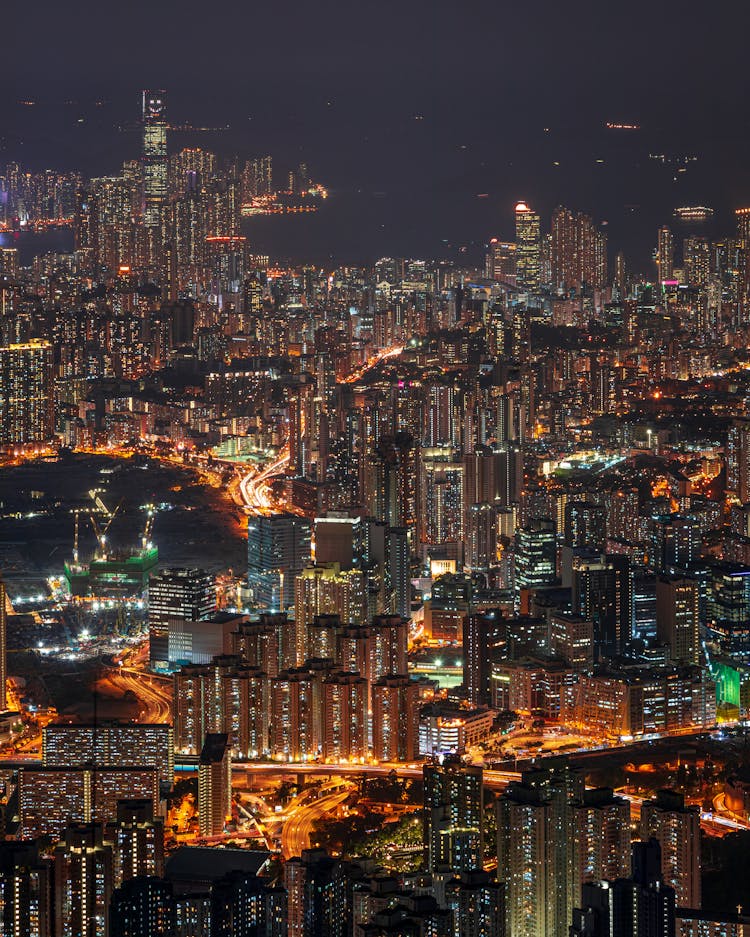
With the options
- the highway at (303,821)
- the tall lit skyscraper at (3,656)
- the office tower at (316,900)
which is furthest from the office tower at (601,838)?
the tall lit skyscraper at (3,656)

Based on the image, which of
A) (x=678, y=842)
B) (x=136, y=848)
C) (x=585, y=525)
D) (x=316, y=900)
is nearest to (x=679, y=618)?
(x=585, y=525)

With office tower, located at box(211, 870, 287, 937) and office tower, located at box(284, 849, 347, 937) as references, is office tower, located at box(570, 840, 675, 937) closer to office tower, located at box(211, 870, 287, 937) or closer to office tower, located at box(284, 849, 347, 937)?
office tower, located at box(284, 849, 347, 937)

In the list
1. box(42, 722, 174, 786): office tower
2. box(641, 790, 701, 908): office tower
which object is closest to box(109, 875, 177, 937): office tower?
box(641, 790, 701, 908): office tower

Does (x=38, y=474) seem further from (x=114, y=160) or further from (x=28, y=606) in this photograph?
(x=28, y=606)

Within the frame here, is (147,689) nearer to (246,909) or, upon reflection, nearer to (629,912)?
→ (246,909)

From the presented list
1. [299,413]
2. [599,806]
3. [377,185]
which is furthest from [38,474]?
[599,806]

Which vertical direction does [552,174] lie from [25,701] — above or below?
→ above
